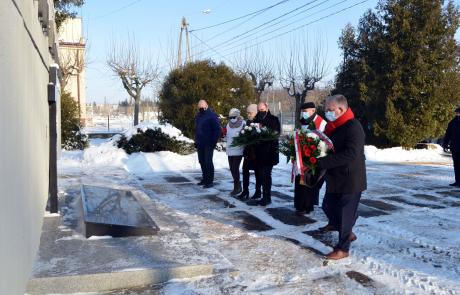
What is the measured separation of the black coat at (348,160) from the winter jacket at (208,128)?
481 centimetres

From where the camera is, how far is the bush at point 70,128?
16.5m

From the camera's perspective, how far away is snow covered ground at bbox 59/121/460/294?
169 inches

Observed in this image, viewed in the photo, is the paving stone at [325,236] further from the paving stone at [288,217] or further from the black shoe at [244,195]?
the black shoe at [244,195]

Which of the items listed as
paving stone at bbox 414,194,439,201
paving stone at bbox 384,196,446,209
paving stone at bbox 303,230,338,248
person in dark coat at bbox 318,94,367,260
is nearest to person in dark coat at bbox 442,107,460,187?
paving stone at bbox 414,194,439,201

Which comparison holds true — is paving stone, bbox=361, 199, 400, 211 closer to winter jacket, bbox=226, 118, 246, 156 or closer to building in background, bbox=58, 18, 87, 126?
winter jacket, bbox=226, 118, 246, 156

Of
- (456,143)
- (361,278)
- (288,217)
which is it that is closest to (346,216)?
(361,278)

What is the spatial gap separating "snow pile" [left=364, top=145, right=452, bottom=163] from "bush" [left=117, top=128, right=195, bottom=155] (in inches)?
259

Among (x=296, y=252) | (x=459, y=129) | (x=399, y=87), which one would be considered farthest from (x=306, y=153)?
(x=399, y=87)

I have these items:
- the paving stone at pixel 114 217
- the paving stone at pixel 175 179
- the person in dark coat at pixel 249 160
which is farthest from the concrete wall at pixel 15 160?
the paving stone at pixel 175 179

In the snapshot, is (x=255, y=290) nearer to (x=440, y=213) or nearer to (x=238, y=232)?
(x=238, y=232)

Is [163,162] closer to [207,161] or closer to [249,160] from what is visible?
[207,161]

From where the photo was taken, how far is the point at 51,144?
626 cm

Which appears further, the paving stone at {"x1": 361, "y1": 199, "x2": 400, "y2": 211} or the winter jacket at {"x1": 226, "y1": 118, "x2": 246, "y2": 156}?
the winter jacket at {"x1": 226, "y1": 118, "x2": 246, "y2": 156}

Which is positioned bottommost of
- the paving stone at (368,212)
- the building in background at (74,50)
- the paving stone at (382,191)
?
the paving stone at (368,212)
